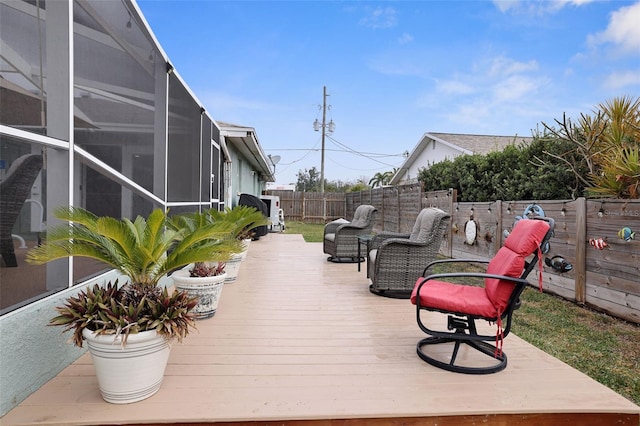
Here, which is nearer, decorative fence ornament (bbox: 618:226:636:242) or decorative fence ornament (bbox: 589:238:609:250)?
decorative fence ornament (bbox: 618:226:636:242)

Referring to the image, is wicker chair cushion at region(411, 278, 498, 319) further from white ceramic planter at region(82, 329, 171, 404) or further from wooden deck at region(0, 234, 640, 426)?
white ceramic planter at region(82, 329, 171, 404)

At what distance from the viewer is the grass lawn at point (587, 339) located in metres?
2.62

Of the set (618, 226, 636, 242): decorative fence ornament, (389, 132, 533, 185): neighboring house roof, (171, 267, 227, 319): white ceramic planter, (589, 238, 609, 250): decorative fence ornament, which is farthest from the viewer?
(389, 132, 533, 185): neighboring house roof

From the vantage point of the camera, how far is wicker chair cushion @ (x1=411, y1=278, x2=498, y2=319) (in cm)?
234

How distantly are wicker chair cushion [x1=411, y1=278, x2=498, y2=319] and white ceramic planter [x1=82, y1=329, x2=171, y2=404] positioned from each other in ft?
5.70

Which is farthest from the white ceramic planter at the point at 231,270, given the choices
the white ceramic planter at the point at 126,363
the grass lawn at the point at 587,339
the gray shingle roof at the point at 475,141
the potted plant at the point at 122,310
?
the gray shingle roof at the point at 475,141

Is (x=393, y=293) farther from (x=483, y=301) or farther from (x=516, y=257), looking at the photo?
(x=516, y=257)

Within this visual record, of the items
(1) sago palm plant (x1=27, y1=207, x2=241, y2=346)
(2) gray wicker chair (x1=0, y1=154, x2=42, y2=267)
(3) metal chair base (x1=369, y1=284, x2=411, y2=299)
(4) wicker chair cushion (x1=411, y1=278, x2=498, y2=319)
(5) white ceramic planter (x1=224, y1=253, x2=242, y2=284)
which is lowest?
(3) metal chair base (x1=369, y1=284, x2=411, y2=299)

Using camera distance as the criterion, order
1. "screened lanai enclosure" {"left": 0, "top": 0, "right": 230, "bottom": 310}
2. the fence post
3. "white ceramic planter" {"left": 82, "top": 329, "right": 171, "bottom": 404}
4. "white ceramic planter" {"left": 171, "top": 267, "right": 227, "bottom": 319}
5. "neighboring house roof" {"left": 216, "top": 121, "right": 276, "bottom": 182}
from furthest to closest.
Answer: "neighboring house roof" {"left": 216, "top": 121, "right": 276, "bottom": 182}, the fence post, "white ceramic planter" {"left": 171, "top": 267, "right": 227, "bottom": 319}, "screened lanai enclosure" {"left": 0, "top": 0, "right": 230, "bottom": 310}, "white ceramic planter" {"left": 82, "top": 329, "right": 171, "bottom": 404}

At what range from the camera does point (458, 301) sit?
2389 millimetres

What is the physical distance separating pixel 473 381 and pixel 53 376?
8.65 feet

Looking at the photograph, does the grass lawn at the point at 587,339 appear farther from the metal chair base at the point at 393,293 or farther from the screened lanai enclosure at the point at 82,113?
the screened lanai enclosure at the point at 82,113

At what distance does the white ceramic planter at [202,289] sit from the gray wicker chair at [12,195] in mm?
1384

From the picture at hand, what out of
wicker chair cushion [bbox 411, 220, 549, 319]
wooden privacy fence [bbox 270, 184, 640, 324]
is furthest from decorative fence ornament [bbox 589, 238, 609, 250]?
wicker chair cushion [bbox 411, 220, 549, 319]
